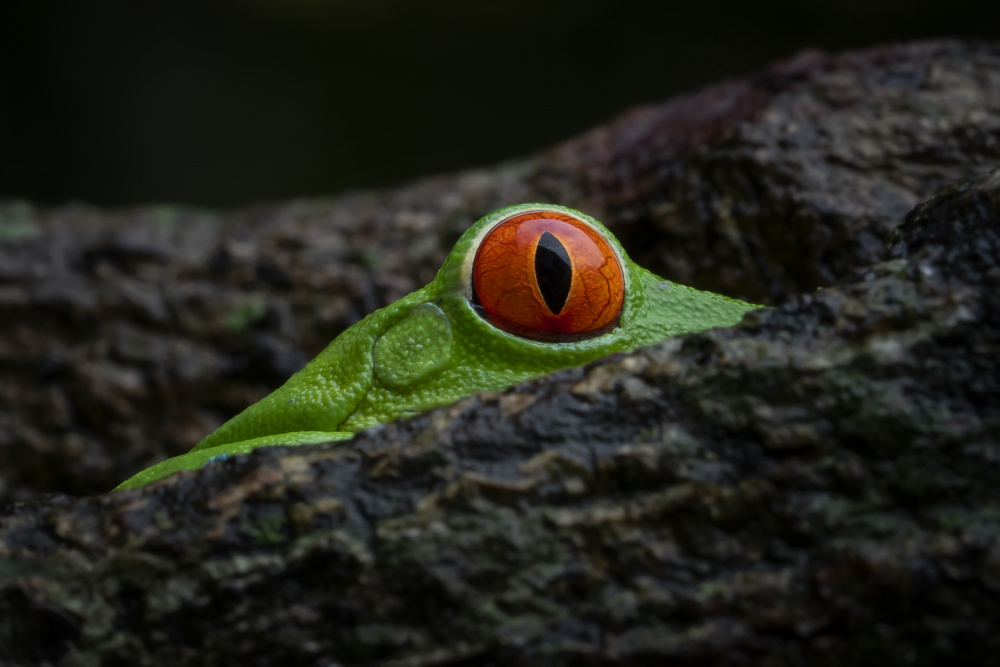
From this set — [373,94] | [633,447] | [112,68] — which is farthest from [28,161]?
[633,447]

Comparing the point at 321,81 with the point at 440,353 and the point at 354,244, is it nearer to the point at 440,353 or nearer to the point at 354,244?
the point at 354,244

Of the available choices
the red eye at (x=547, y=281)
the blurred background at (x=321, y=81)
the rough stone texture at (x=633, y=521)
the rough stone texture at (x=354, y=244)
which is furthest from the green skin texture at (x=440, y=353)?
the blurred background at (x=321, y=81)

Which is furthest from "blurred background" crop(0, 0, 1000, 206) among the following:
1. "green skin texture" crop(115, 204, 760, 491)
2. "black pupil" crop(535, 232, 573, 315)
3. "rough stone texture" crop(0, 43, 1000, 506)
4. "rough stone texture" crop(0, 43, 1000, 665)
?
"rough stone texture" crop(0, 43, 1000, 665)

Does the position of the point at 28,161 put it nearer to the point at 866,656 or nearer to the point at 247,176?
the point at 247,176

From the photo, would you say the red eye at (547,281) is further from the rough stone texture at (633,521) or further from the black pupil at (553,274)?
the rough stone texture at (633,521)

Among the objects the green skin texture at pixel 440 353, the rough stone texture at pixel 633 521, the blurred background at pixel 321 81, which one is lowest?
the rough stone texture at pixel 633 521

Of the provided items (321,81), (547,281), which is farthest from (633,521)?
(321,81)
